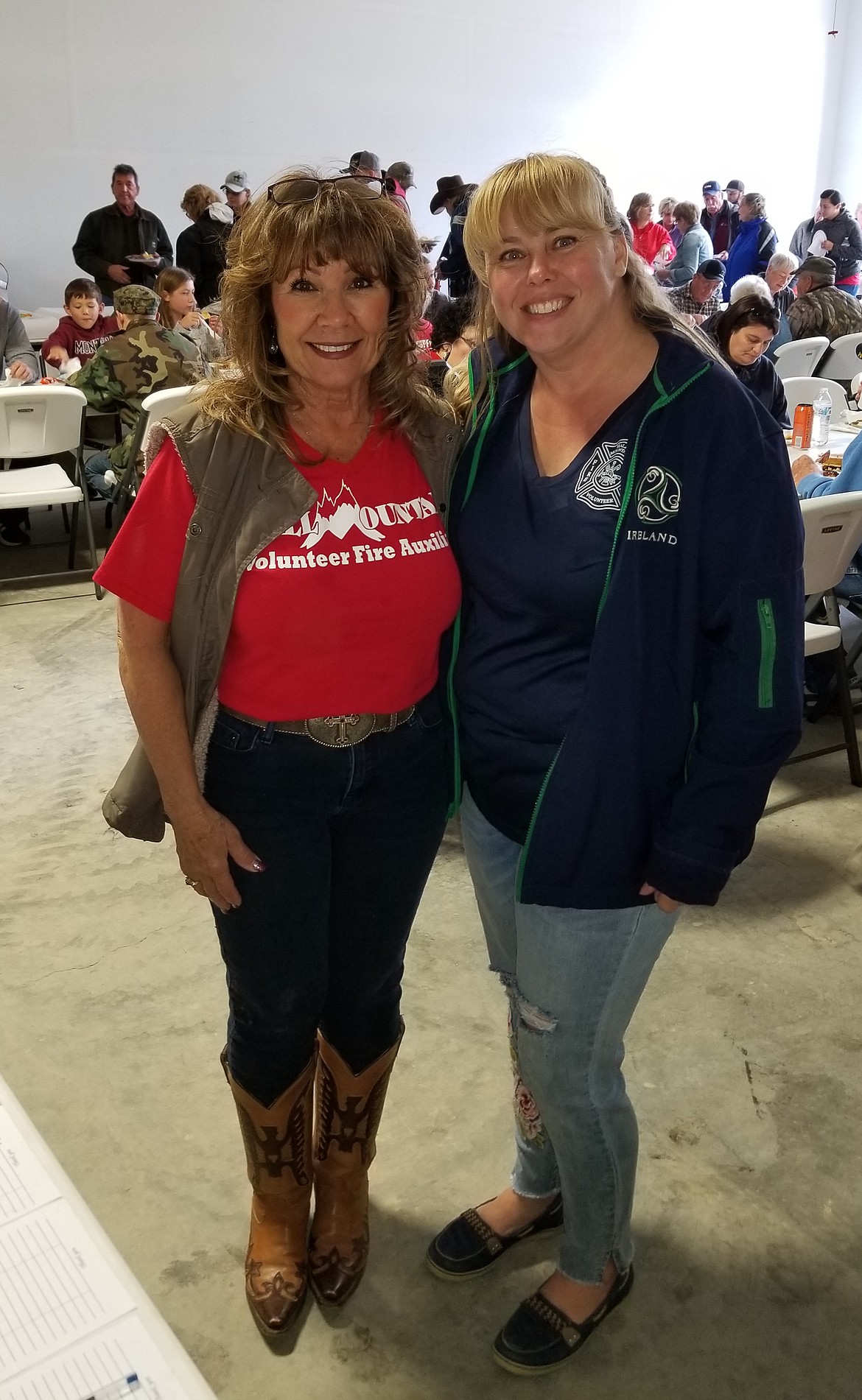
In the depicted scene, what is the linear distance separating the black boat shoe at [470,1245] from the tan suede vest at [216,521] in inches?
37.9

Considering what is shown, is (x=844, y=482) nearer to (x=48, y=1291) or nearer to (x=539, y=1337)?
(x=539, y=1337)

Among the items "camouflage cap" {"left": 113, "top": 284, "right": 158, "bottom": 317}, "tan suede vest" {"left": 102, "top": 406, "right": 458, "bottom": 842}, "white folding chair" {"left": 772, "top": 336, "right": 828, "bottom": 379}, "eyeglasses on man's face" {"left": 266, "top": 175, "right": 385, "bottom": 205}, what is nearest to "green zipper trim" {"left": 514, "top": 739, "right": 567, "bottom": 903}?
"tan suede vest" {"left": 102, "top": 406, "right": 458, "bottom": 842}

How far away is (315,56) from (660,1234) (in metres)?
10.0

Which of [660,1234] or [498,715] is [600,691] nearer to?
[498,715]

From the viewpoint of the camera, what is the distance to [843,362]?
6609mm

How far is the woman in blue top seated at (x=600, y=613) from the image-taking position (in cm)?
117

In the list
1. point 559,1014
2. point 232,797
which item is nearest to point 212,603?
point 232,797

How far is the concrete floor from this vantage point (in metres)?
1.59

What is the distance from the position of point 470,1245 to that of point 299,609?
1.07 meters

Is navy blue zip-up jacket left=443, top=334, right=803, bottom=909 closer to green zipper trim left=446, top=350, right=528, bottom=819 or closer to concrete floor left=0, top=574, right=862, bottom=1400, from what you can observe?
green zipper trim left=446, top=350, right=528, bottom=819

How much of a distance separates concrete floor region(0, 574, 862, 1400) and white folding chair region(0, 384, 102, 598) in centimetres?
198

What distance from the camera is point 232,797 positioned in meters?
1.36

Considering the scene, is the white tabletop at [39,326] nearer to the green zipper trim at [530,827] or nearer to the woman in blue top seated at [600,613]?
the woman in blue top seated at [600,613]

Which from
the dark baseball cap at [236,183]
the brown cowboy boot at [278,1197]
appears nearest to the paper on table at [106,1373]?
the brown cowboy boot at [278,1197]
